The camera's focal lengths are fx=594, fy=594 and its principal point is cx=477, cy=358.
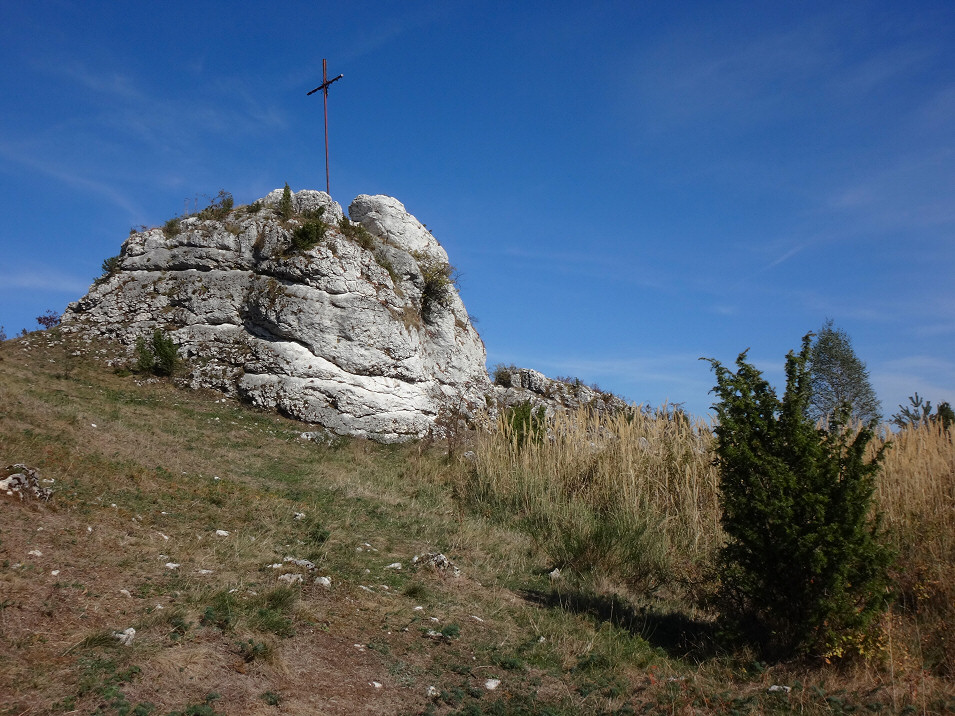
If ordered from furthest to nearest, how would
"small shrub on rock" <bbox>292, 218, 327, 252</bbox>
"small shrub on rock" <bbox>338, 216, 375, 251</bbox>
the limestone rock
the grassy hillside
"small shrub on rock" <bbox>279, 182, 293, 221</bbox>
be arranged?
1. the limestone rock
2. "small shrub on rock" <bbox>338, 216, 375, 251</bbox>
3. "small shrub on rock" <bbox>279, 182, 293, 221</bbox>
4. "small shrub on rock" <bbox>292, 218, 327, 252</bbox>
5. the grassy hillside

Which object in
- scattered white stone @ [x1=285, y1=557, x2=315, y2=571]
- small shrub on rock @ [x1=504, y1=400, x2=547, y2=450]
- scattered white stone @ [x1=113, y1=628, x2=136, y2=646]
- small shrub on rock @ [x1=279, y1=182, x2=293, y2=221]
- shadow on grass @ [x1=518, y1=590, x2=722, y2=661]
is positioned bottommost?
shadow on grass @ [x1=518, y1=590, x2=722, y2=661]

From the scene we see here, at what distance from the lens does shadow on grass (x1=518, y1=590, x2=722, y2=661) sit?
5355 mm

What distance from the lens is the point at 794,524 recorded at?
15.6 feet

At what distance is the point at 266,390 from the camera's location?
16.9m

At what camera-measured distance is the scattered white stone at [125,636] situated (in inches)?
166

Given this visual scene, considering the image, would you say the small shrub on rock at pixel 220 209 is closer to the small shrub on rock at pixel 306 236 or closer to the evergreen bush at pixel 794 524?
the small shrub on rock at pixel 306 236

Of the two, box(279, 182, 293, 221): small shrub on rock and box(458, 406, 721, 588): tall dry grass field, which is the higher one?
box(279, 182, 293, 221): small shrub on rock

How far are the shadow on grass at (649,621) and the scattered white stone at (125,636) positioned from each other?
3776 mm

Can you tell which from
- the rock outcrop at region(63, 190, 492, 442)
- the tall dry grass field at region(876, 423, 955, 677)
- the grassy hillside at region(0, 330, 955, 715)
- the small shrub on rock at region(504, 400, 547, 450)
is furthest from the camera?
the rock outcrop at region(63, 190, 492, 442)

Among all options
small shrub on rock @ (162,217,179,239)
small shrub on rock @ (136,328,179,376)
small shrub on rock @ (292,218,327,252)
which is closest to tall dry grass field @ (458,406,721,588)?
→ small shrub on rock @ (292,218,327,252)

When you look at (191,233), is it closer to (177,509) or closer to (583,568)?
(177,509)

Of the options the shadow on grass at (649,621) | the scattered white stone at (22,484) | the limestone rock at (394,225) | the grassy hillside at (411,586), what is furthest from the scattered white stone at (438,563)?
the limestone rock at (394,225)

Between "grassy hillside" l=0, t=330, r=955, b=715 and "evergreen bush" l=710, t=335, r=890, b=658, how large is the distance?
12.6 inches

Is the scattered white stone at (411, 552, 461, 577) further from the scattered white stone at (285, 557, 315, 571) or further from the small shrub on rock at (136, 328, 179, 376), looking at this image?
the small shrub on rock at (136, 328, 179, 376)
